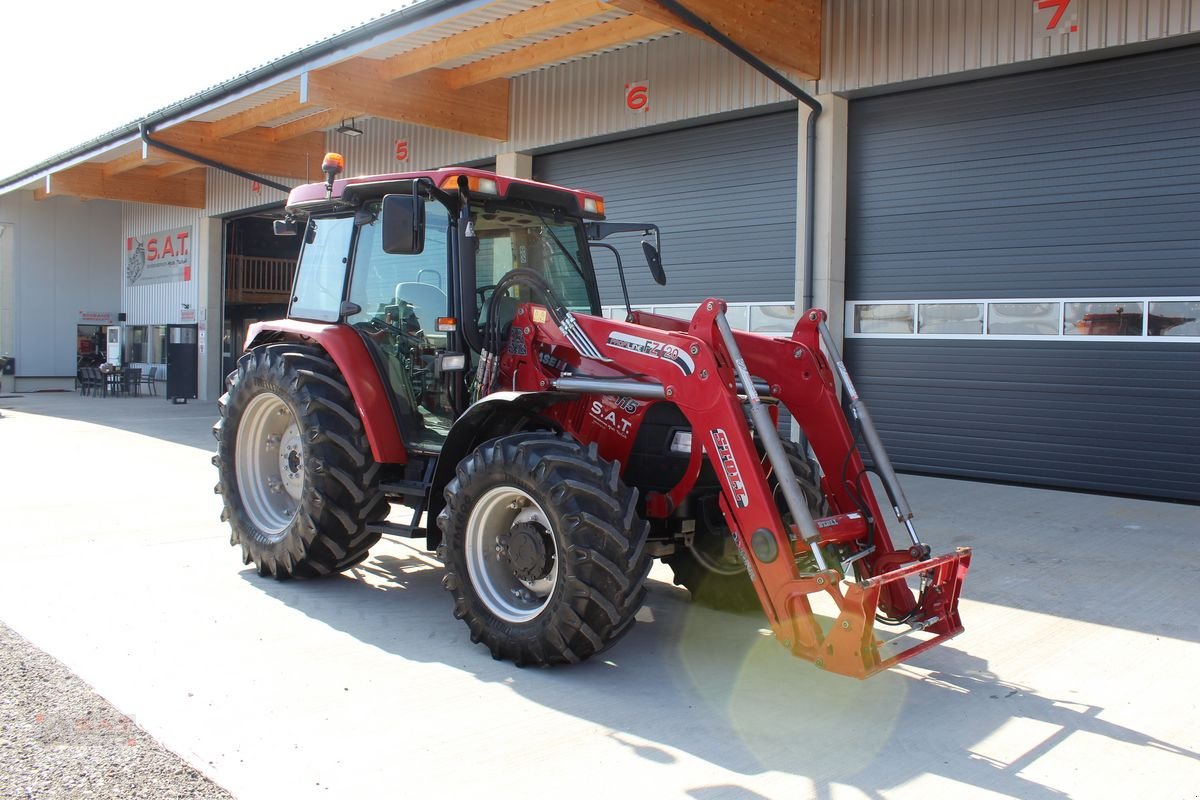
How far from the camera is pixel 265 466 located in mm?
6359

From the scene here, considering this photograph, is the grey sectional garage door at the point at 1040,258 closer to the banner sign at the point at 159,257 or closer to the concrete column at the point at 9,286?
the banner sign at the point at 159,257

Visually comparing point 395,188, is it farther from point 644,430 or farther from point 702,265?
point 702,265

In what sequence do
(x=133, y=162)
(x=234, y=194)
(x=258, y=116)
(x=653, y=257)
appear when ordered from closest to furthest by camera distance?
(x=653, y=257), (x=258, y=116), (x=133, y=162), (x=234, y=194)

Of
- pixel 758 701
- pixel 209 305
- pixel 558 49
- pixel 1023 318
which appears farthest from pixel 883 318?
pixel 209 305

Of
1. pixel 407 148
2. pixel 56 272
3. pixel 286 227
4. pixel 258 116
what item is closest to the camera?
pixel 286 227

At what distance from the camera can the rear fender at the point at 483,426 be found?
4.72 meters

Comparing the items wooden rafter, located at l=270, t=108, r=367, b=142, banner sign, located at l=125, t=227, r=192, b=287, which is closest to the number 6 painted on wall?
wooden rafter, located at l=270, t=108, r=367, b=142

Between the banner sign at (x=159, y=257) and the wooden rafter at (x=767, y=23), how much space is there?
679 inches

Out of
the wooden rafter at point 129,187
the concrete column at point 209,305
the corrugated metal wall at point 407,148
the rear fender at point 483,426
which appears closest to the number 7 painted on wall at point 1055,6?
the rear fender at point 483,426

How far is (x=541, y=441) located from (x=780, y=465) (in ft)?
3.50

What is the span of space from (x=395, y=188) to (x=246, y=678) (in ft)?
9.11

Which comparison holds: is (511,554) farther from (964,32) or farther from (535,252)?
(964,32)

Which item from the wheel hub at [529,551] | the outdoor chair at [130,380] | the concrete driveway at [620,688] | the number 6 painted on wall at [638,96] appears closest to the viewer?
the concrete driveway at [620,688]

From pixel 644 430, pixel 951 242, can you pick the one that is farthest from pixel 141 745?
pixel 951 242
